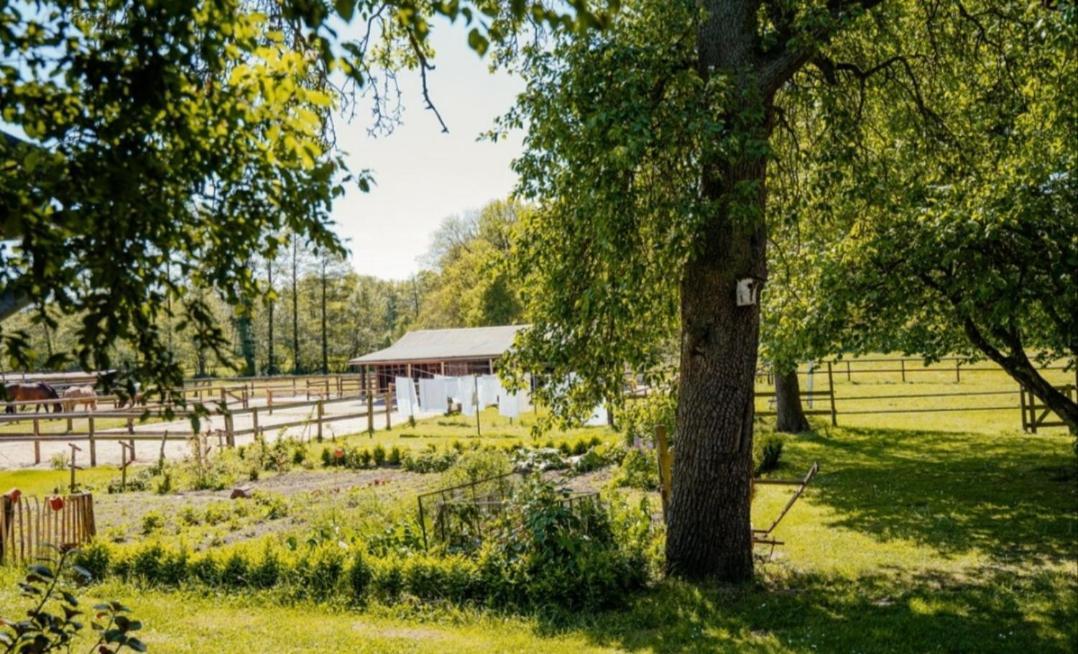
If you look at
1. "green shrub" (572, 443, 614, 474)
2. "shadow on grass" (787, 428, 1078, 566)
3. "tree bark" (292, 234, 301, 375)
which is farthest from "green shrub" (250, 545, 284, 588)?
"tree bark" (292, 234, 301, 375)

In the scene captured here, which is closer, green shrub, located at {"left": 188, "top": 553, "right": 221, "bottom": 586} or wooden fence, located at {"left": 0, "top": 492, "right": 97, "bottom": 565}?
green shrub, located at {"left": 188, "top": 553, "right": 221, "bottom": 586}

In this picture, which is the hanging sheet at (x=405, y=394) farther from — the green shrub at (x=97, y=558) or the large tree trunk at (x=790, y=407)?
the green shrub at (x=97, y=558)

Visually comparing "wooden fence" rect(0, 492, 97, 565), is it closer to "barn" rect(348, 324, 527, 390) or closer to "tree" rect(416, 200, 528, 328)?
"barn" rect(348, 324, 527, 390)

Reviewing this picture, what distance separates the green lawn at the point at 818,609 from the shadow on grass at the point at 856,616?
0.02 meters

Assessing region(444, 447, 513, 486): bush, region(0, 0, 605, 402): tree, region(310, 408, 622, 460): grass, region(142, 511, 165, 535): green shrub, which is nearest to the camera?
region(0, 0, 605, 402): tree

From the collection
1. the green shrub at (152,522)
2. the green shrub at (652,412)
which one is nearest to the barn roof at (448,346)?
the green shrub at (152,522)

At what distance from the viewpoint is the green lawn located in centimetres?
638

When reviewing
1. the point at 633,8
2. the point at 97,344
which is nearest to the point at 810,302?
the point at 633,8

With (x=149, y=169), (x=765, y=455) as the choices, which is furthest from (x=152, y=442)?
(x=149, y=169)

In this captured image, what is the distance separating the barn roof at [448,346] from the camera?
118 ft

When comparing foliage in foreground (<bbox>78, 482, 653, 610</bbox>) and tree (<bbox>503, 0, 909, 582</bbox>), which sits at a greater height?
tree (<bbox>503, 0, 909, 582</bbox>)

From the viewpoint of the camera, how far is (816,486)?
13.1 metres

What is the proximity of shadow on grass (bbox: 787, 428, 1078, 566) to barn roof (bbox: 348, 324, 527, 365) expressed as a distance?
1946cm

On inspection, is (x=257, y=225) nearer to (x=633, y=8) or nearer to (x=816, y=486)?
(x=633, y=8)
